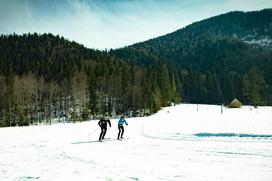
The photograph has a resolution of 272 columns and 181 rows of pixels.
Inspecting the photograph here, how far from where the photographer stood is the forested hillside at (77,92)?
227 feet

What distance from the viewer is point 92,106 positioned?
83438mm

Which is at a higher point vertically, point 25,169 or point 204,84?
point 204,84

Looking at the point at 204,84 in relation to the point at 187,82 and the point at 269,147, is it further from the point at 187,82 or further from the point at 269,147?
the point at 269,147

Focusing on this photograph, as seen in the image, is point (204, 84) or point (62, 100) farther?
point (204, 84)

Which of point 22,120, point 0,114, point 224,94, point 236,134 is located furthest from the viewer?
point 224,94

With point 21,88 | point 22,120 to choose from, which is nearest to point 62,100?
point 21,88

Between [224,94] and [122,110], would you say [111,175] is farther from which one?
[224,94]

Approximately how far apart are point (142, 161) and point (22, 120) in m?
56.9

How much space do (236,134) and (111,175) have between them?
1552 centimetres

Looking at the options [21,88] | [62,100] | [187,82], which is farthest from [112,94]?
[187,82]

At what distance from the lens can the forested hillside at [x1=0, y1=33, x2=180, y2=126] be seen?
6931 centimetres

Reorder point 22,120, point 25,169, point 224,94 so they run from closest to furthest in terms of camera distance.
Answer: point 25,169
point 22,120
point 224,94

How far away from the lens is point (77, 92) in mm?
76000

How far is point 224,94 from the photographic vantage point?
465ft
